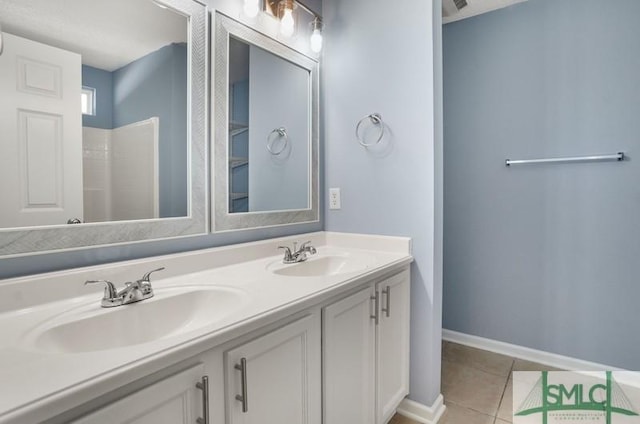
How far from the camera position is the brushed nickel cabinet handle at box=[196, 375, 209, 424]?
28.5 inches

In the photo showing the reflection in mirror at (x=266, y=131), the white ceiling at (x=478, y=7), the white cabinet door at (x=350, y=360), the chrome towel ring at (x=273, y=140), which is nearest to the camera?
the white cabinet door at (x=350, y=360)

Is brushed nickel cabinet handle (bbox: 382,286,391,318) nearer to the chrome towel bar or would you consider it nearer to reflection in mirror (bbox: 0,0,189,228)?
reflection in mirror (bbox: 0,0,189,228)

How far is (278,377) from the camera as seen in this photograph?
92 centimetres

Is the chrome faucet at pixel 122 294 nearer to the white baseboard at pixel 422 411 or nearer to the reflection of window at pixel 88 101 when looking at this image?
the reflection of window at pixel 88 101

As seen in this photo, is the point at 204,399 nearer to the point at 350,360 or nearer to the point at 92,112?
the point at 350,360

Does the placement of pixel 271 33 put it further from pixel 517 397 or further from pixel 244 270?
pixel 517 397

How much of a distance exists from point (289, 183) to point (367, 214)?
0.45m

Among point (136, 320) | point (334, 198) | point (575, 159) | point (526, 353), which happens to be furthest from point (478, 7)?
point (136, 320)

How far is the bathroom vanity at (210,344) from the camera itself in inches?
22.5

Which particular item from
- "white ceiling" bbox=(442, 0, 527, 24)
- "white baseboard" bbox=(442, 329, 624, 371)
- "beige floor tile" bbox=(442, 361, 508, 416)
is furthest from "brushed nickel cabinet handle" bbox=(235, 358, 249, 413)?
"white ceiling" bbox=(442, 0, 527, 24)

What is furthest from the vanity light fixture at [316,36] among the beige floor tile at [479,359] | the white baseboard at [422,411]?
the beige floor tile at [479,359]

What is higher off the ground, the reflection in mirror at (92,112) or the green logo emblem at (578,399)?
the reflection in mirror at (92,112)

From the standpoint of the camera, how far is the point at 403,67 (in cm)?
169

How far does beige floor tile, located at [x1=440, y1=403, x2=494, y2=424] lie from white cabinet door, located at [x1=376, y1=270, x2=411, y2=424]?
0.25m
